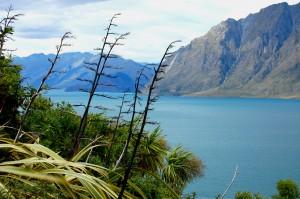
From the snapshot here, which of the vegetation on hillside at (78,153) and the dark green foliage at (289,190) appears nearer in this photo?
the vegetation on hillside at (78,153)

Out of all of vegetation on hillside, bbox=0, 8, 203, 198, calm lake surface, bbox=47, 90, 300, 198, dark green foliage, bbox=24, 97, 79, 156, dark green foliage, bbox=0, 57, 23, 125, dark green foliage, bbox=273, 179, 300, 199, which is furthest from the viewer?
calm lake surface, bbox=47, 90, 300, 198

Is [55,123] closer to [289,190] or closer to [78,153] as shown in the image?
[78,153]

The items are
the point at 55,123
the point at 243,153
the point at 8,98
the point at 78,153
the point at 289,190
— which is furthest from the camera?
the point at 243,153

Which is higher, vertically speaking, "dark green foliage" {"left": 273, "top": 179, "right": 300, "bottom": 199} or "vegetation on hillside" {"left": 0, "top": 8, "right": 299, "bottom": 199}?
"vegetation on hillside" {"left": 0, "top": 8, "right": 299, "bottom": 199}

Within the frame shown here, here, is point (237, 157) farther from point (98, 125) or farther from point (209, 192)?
point (98, 125)

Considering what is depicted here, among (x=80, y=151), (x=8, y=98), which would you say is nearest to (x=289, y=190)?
(x=8, y=98)

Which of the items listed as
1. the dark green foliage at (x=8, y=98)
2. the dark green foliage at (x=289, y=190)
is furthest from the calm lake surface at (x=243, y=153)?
the dark green foliage at (x=8, y=98)

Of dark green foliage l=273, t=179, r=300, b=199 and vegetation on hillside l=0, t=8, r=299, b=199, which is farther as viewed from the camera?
dark green foliage l=273, t=179, r=300, b=199

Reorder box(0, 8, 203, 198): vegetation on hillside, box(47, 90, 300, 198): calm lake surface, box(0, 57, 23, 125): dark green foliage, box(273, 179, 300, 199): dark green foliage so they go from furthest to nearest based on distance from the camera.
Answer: box(47, 90, 300, 198): calm lake surface → box(273, 179, 300, 199): dark green foliage → box(0, 57, 23, 125): dark green foliage → box(0, 8, 203, 198): vegetation on hillside

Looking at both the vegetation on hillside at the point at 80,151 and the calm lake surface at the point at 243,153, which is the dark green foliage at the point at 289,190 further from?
the vegetation on hillside at the point at 80,151

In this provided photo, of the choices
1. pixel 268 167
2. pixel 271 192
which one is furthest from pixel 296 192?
pixel 268 167

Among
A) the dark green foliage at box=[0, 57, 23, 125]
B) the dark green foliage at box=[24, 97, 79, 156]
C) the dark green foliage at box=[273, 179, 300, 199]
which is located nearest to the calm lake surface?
the dark green foliage at box=[273, 179, 300, 199]

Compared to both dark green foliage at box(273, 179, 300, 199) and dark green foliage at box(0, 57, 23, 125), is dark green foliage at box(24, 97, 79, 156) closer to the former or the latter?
dark green foliage at box(0, 57, 23, 125)

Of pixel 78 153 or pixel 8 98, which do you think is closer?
pixel 78 153
